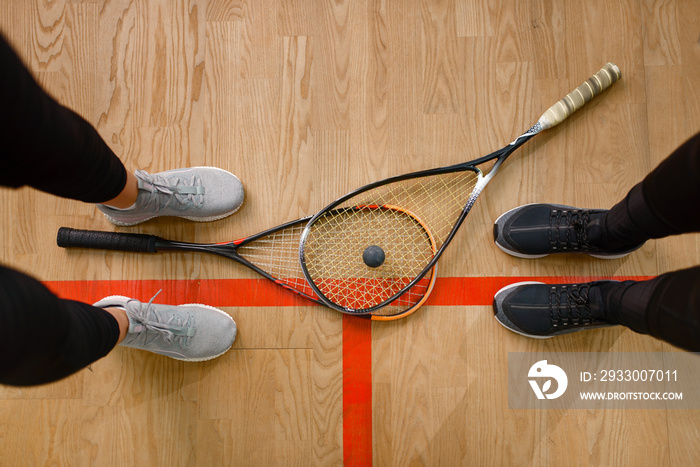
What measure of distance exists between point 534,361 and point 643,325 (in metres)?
0.42

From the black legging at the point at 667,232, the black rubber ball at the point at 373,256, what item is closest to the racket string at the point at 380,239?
the black rubber ball at the point at 373,256

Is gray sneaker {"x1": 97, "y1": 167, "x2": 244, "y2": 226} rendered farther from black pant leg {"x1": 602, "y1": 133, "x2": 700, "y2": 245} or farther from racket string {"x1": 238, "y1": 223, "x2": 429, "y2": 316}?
black pant leg {"x1": 602, "y1": 133, "x2": 700, "y2": 245}

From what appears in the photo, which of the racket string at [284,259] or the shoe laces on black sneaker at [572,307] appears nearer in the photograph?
the shoe laces on black sneaker at [572,307]

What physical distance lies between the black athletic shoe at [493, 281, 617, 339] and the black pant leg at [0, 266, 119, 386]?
1068mm

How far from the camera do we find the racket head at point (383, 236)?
4.19 ft

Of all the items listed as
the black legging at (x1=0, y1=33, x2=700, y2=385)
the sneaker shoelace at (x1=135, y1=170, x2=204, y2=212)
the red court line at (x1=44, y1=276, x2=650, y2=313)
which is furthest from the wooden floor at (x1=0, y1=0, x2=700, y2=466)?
the black legging at (x1=0, y1=33, x2=700, y2=385)

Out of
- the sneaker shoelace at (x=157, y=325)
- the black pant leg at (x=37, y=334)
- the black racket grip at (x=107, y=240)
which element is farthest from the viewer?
the black racket grip at (x=107, y=240)

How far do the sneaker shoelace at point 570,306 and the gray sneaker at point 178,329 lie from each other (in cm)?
94

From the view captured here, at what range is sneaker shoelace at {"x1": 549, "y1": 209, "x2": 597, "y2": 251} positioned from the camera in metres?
1.18

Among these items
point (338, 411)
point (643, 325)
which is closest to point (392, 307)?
point (338, 411)

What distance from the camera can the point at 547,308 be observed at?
1.20 metres

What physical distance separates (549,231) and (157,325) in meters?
1.13

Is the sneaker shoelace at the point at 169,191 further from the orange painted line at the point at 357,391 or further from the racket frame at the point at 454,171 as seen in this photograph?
the orange painted line at the point at 357,391

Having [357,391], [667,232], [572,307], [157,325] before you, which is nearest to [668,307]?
[667,232]
